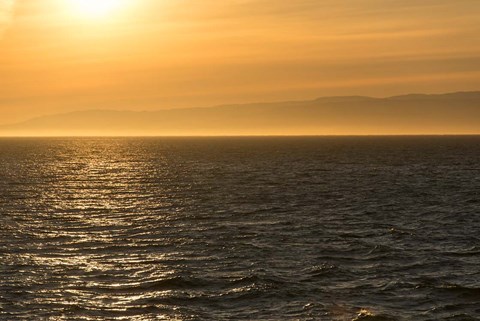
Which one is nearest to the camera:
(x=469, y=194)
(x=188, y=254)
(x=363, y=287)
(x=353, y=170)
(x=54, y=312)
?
(x=54, y=312)

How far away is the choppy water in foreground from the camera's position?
35.7 m

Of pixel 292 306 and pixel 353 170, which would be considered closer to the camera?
pixel 292 306

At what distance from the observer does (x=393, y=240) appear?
53.2 metres

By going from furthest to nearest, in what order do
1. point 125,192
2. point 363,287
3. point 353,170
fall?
point 353,170
point 125,192
point 363,287

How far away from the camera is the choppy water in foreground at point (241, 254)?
35.7m

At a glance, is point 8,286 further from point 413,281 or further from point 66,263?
point 413,281

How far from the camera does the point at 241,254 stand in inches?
1870

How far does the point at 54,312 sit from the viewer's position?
3466 cm

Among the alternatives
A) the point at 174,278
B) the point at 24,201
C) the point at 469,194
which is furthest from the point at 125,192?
the point at 174,278

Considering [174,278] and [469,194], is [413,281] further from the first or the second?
[469,194]

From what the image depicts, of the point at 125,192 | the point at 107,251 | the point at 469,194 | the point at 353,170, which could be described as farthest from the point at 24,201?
the point at 353,170

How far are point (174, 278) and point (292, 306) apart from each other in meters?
7.82

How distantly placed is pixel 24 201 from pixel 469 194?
157 ft

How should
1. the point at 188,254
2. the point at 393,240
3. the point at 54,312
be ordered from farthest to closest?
the point at 393,240 < the point at 188,254 < the point at 54,312
